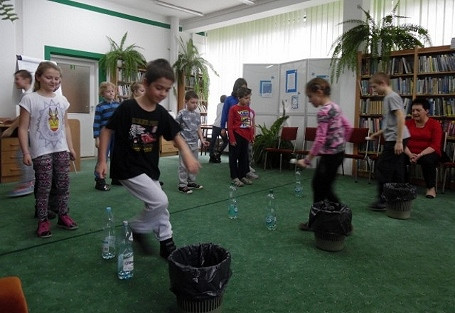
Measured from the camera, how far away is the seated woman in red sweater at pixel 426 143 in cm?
482

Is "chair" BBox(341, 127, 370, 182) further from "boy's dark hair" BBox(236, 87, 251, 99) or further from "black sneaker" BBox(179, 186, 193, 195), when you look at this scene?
"black sneaker" BBox(179, 186, 193, 195)

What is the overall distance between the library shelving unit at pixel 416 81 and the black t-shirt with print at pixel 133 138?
15.6 feet

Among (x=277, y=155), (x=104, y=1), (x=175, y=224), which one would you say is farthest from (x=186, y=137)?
(x=104, y=1)

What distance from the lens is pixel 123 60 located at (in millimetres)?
7984

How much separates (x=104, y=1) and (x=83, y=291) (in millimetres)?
7618

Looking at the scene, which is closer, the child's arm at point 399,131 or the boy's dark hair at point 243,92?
the child's arm at point 399,131

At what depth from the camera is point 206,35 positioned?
10.4 metres

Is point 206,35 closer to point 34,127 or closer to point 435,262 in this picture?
point 34,127

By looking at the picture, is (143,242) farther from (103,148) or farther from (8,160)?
(8,160)

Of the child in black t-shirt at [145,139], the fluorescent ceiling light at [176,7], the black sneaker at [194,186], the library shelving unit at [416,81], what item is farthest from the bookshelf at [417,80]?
the child in black t-shirt at [145,139]

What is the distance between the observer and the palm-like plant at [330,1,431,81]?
18.7ft

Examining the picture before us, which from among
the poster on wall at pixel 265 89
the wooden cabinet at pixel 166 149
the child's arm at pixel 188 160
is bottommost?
the wooden cabinet at pixel 166 149

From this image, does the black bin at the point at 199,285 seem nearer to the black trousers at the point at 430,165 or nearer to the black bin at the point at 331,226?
the black bin at the point at 331,226

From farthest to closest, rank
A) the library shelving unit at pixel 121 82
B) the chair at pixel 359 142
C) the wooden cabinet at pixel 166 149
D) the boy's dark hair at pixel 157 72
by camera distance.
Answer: the wooden cabinet at pixel 166 149 → the library shelving unit at pixel 121 82 → the chair at pixel 359 142 → the boy's dark hair at pixel 157 72
